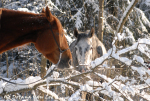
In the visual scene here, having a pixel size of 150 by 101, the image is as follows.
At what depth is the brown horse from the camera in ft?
6.22

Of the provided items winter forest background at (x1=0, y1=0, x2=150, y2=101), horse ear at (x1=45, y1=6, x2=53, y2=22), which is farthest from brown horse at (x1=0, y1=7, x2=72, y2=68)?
winter forest background at (x1=0, y1=0, x2=150, y2=101)

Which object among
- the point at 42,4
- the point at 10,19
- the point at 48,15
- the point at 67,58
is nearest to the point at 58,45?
the point at 67,58

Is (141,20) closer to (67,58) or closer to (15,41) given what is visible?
(67,58)

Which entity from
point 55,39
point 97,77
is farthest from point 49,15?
point 97,77

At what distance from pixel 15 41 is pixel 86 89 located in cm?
124

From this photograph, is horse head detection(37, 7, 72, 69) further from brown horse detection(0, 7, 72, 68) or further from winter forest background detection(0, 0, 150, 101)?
winter forest background detection(0, 0, 150, 101)

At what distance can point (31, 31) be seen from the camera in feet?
6.77

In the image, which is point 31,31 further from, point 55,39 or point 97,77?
point 97,77

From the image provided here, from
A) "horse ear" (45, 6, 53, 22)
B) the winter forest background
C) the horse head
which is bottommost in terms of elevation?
the winter forest background

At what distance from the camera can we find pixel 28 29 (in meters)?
2.00

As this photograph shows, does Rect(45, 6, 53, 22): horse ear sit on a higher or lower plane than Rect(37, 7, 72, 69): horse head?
higher

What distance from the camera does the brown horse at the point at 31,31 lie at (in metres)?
1.89

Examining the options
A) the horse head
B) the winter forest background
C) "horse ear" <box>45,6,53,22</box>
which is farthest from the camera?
the horse head

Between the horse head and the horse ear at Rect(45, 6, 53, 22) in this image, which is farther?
the horse head
